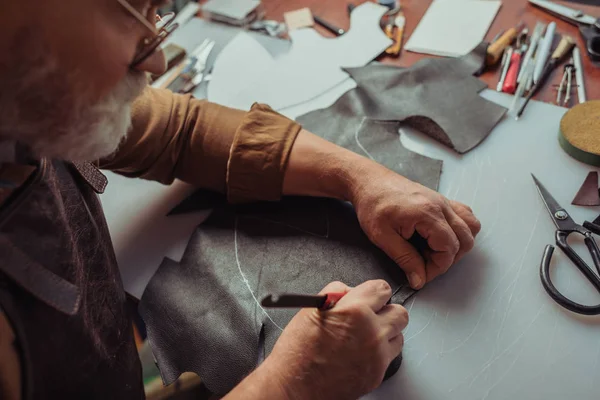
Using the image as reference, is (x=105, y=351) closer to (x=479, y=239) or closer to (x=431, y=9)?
(x=479, y=239)

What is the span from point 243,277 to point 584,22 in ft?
3.40

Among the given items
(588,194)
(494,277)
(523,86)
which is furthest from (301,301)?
(523,86)

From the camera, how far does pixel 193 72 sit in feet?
4.35

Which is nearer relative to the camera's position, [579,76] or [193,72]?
[579,76]

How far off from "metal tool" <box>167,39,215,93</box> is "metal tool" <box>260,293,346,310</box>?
762mm

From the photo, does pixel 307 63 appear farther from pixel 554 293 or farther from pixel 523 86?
pixel 554 293

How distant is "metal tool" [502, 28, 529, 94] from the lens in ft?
3.79

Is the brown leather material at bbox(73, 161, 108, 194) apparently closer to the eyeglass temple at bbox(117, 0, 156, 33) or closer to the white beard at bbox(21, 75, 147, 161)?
the white beard at bbox(21, 75, 147, 161)

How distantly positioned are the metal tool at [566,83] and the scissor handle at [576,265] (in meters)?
0.39

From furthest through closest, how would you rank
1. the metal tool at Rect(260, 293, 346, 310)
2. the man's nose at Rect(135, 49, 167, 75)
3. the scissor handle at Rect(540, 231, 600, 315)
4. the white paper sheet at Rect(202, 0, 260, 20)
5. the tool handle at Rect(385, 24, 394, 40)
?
the white paper sheet at Rect(202, 0, 260, 20) < the tool handle at Rect(385, 24, 394, 40) < the scissor handle at Rect(540, 231, 600, 315) < the man's nose at Rect(135, 49, 167, 75) < the metal tool at Rect(260, 293, 346, 310)

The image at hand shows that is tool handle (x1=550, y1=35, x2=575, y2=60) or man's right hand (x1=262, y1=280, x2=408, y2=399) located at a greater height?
A: tool handle (x1=550, y1=35, x2=575, y2=60)

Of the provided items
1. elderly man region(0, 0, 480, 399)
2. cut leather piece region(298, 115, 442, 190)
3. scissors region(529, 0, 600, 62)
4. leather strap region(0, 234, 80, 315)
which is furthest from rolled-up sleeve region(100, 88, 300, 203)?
scissors region(529, 0, 600, 62)

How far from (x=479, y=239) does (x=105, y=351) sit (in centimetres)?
66

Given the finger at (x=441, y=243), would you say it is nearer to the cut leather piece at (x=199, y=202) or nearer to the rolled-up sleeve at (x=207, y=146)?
the rolled-up sleeve at (x=207, y=146)
